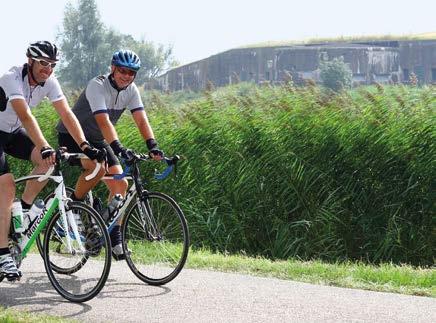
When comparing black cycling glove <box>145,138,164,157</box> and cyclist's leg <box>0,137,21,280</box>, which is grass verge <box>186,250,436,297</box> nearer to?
black cycling glove <box>145,138,164,157</box>

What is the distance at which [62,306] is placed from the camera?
673 cm

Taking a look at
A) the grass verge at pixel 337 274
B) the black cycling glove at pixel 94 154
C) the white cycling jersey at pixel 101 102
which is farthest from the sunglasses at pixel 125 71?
the grass verge at pixel 337 274

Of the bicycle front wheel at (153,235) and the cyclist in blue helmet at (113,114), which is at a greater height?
the cyclist in blue helmet at (113,114)

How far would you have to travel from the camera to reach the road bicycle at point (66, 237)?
6.83m

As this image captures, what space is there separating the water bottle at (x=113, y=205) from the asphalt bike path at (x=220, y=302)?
500 mm

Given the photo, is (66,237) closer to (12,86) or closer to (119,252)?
(119,252)

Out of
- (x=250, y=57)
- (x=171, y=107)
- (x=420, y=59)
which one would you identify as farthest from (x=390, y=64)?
(x=171, y=107)

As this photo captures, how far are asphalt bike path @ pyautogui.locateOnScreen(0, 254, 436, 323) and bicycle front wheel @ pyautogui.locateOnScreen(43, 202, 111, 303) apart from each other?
10cm

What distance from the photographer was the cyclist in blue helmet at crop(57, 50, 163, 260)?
24.8 feet

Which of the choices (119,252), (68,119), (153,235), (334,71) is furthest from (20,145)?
(334,71)

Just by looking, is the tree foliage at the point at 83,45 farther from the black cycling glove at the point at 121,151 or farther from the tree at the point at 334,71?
the black cycling glove at the point at 121,151

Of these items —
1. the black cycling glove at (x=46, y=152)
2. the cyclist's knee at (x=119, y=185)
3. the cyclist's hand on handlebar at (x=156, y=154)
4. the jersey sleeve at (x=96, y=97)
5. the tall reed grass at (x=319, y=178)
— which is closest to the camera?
the black cycling glove at (x=46, y=152)

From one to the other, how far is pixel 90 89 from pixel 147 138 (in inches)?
23.6

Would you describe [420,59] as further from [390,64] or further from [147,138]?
[147,138]
